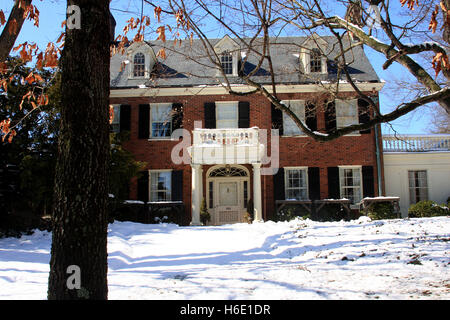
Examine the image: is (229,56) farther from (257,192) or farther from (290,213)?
(290,213)

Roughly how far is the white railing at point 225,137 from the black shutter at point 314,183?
3144mm

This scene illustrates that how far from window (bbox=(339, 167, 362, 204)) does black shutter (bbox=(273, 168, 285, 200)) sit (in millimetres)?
2640

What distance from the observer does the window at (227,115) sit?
56.5 ft

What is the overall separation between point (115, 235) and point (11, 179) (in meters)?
3.44

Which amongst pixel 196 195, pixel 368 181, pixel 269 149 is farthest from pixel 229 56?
pixel 368 181

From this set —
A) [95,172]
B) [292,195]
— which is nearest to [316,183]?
[292,195]

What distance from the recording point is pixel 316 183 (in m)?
16.5

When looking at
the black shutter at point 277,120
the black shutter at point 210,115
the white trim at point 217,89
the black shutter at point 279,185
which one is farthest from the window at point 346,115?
the black shutter at point 210,115

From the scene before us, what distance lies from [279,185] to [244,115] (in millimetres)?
3563

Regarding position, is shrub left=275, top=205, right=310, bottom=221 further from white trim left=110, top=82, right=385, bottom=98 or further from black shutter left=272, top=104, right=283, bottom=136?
white trim left=110, top=82, right=385, bottom=98

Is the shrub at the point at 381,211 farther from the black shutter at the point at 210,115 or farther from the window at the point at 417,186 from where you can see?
the black shutter at the point at 210,115

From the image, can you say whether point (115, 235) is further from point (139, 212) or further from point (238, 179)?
point (238, 179)

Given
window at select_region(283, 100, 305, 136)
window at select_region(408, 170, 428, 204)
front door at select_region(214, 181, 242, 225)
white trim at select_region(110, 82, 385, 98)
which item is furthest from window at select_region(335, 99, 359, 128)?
front door at select_region(214, 181, 242, 225)

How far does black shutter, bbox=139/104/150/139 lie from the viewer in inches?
680
